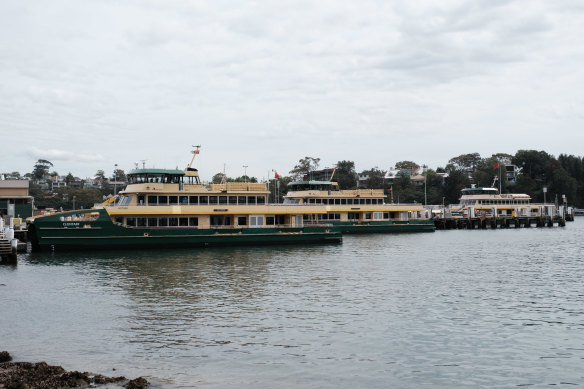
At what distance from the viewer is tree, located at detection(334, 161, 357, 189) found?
122250 millimetres

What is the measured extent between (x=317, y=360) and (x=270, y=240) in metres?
32.0

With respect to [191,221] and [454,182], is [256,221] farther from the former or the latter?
[454,182]

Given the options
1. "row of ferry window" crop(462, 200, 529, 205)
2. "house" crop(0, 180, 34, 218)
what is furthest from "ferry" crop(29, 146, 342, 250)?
"row of ferry window" crop(462, 200, 529, 205)

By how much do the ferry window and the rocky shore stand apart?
33.9 metres

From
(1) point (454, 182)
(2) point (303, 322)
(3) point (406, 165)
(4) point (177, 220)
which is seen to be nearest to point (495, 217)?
(1) point (454, 182)

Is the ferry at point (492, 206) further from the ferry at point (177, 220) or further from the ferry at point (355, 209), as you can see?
the ferry at point (177, 220)

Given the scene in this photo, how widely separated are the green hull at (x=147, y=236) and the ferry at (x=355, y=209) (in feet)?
49.8

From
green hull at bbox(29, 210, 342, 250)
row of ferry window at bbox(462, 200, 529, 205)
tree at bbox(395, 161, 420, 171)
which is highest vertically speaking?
tree at bbox(395, 161, 420, 171)

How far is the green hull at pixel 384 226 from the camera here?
210 ft

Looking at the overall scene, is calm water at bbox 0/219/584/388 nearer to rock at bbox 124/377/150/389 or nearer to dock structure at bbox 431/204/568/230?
rock at bbox 124/377/150/389

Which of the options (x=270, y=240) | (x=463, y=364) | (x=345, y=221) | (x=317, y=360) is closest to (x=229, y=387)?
(x=317, y=360)

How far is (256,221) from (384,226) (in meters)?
23.3

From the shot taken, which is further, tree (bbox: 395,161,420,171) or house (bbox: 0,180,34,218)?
tree (bbox: 395,161,420,171)

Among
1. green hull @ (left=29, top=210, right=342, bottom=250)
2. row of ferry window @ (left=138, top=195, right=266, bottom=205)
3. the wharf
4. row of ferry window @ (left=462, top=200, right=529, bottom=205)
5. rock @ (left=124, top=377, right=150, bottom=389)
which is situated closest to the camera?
rock @ (left=124, top=377, right=150, bottom=389)
